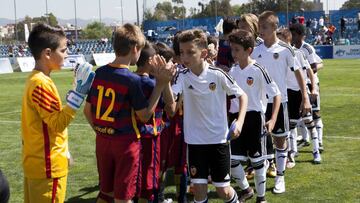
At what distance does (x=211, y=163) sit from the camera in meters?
5.57

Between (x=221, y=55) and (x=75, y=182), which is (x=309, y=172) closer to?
(x=221, y=55)

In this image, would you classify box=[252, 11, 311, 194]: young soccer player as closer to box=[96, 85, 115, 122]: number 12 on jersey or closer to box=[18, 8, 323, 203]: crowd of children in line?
box=[18, 8, 323, 203]: crowd of children in line

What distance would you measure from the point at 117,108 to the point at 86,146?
6.27 m

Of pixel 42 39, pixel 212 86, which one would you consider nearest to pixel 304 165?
pixel 212 86

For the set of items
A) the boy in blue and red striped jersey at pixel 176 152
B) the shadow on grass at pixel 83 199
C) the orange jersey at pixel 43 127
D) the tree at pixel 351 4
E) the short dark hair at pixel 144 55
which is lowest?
the shadow on grass at pixel 83 199

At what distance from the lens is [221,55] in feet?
25.6

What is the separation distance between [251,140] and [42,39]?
296cm

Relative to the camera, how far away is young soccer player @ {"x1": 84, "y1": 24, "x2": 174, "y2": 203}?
15.7ft

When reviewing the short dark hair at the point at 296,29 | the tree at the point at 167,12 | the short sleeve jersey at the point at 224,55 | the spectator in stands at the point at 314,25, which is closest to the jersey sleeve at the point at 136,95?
the short sleeve jersey at the point at 224,55

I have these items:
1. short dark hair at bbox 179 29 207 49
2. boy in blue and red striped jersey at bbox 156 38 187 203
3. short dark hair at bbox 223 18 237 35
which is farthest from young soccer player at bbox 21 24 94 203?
short dark hair at bbox 223 18 237 35

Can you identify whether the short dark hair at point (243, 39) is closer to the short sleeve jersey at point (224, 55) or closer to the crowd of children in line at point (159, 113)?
the crowd of children in line at point (159, 113)

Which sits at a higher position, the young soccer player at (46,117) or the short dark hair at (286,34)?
the short dark hair at (286,34)

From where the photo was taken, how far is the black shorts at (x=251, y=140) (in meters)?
6.41

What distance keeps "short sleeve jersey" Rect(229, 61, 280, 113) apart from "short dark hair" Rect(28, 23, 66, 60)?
2501 mm
